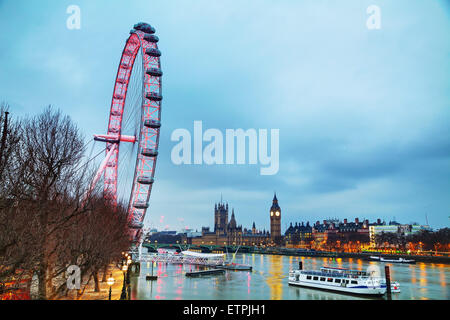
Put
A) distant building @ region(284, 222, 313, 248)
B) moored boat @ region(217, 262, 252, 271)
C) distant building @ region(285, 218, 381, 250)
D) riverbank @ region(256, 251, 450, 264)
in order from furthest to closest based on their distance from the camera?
distant building @ region(284, 222, 313, 248) → distant building @ region(285, 218, 381, 250) → riverbank @ region(256, 251, 450, 264) → moored boat @ region(217, 262, 252, 271)

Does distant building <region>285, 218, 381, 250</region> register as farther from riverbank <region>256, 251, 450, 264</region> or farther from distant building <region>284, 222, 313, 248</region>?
riverbank <region>256, 251, 450, 264</region>

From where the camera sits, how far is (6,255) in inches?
467

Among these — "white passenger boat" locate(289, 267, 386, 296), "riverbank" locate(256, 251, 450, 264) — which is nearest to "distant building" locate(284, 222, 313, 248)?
"riverbank" locate(256, 251, 450, 264)

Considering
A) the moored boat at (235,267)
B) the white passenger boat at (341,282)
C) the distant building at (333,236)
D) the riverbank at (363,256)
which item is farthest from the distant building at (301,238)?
the white passenger boat at (341,282)

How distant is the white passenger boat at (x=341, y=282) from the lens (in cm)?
3778

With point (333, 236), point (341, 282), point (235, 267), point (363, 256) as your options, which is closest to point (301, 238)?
point (333, 236)

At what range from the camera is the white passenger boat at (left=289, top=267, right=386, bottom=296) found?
37.8m

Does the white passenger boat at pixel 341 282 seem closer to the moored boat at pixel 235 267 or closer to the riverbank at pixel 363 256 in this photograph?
the moored boat at pixel 235 267

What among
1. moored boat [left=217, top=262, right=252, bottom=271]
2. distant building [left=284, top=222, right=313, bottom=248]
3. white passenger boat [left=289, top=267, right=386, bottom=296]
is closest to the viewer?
white passenger boat [left=289, top=267, right=386, bottom=296]
